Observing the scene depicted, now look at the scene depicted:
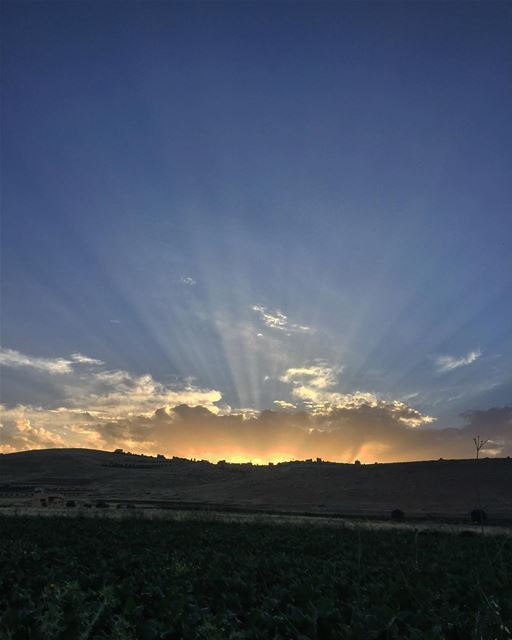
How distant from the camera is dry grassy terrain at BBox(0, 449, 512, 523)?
88.9 metres

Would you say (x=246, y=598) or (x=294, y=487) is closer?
(x=246, y=598)

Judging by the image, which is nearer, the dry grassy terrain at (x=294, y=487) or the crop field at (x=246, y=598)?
the crop field at (x=246, y=598)

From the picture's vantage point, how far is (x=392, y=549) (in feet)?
85.6

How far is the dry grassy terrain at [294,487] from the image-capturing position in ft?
292

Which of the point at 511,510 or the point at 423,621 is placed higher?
the point at 511,510

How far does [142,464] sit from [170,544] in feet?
497

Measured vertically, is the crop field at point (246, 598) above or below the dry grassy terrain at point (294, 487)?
below

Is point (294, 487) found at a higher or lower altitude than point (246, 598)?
higher

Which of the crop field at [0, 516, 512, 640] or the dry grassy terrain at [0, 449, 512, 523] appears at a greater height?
the dry grassy terrain at [0, 449, 512, 523]

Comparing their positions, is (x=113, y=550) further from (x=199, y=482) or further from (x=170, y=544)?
(x=199, y=482)

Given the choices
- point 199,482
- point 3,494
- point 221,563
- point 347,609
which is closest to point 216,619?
point 347,609

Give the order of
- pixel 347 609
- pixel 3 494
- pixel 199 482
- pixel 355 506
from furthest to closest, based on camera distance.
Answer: pixel 199 482
pixel 3 494
pixel 355 506
pixel 347 609

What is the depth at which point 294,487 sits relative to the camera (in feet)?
375

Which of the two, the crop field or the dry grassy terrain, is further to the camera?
the dry grassy terrain
